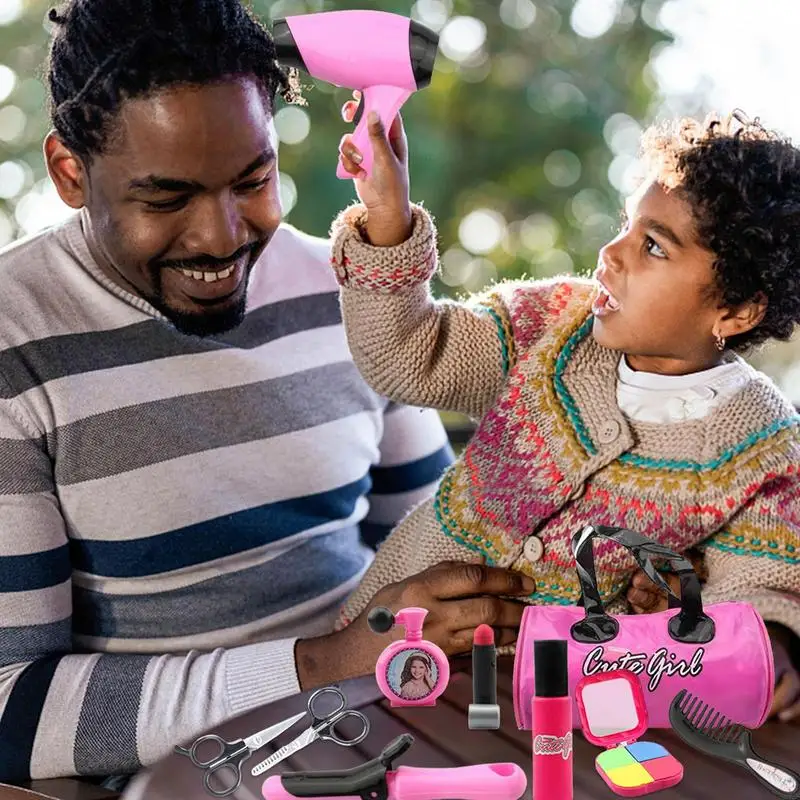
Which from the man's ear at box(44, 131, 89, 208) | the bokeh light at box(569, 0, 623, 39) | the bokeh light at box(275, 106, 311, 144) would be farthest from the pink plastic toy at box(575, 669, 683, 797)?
the bokeh light at box(569, 0, 623, 39)

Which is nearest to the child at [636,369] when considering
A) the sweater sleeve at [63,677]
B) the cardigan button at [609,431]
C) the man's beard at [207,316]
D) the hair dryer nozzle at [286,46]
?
the cardigan button at [609,431]

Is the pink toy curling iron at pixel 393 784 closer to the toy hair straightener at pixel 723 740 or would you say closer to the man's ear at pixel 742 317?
the toy hair straightener at pixel 723 740

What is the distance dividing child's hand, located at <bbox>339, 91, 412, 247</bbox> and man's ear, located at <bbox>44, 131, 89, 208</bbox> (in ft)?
1.30

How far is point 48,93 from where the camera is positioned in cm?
154

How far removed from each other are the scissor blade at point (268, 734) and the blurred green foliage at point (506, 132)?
1.86 m

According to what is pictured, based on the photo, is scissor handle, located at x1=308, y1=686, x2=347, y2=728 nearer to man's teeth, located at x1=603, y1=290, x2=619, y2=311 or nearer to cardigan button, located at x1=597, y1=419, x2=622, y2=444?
cardigan button, located at x1=597, y1=419, x2=622, y2=444

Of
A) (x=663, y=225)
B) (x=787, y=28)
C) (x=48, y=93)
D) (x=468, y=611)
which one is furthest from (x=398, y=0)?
(x=468, y=611)

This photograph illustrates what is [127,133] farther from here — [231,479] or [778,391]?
[778,391]

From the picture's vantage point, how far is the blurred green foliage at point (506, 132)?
291 centimetres

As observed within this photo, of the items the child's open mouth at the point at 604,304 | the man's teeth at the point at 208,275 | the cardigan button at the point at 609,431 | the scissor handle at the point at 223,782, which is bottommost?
the scissor handle at the point at 223,782

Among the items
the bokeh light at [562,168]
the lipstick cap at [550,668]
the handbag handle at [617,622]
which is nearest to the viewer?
the lipstick cap at [550,668]

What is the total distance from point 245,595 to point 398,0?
1.79 m

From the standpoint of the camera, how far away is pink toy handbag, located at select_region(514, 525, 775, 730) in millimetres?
1179

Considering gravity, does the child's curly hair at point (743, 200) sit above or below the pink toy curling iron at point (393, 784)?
above
